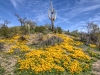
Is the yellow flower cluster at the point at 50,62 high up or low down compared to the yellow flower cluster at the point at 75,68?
up

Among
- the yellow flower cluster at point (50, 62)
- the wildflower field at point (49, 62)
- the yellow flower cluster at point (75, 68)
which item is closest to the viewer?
the wildflower field at point (49, 62)

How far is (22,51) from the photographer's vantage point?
13766mm

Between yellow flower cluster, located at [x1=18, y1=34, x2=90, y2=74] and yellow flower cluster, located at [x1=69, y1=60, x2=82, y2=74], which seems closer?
yellow flower cluster, located at [x1=18, y1=34, x2=90, y2=74]

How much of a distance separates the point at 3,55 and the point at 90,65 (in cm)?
681

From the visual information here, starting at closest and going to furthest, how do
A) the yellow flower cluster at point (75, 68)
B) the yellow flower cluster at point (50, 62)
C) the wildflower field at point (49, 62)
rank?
the wildflower field at point (49, 62) < the yellow flower cluster at point (50, 62) < the yellow flower cluster at point (75, 68)

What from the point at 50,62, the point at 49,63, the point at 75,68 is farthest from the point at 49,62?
the point at 75,68

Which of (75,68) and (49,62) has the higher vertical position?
(49,62)

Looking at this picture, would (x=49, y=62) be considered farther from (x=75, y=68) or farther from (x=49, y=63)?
→ (x=75, y=68)

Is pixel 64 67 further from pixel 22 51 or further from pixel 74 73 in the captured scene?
pixel 22 51

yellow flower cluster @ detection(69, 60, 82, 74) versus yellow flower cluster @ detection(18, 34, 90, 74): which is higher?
yellow flower cluster @ detection(18, 34, 90, 74)

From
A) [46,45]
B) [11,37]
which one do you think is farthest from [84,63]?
[11,37]

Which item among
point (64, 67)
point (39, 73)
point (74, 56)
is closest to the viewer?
point (39, 73)

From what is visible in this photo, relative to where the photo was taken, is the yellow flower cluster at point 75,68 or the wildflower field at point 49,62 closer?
the wildflower field at point 49,62

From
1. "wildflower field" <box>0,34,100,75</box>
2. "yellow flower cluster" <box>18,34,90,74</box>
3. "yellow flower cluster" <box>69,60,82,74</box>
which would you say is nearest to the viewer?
Result: "wildflower field" <box>0,34,100,75</box>
